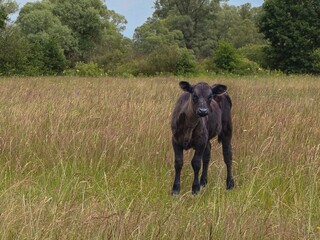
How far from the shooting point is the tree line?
29031 mm

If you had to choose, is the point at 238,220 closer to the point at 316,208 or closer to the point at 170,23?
the point at 316,208

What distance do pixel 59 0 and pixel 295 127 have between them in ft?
190

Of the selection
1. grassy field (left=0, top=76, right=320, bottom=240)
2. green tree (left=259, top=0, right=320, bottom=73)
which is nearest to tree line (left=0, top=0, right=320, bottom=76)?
green tree (left=259, top=0, right=320, bottom=73)

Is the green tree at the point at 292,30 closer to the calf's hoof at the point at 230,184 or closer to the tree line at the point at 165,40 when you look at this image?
the tree line at the point at 165,40

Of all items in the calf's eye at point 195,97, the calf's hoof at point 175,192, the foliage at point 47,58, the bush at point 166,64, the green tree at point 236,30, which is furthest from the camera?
the green tree at point 236,30

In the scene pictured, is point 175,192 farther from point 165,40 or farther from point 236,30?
point 236,30

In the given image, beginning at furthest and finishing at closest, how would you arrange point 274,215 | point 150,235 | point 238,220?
point 274,215
point 238,220
point 150,235

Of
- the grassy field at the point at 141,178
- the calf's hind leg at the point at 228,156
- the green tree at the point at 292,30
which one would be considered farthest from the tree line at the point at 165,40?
the calf's hind leg at the point at 228,156

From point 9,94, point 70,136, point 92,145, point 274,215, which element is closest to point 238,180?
point 274,215

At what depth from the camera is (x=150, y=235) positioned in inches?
104

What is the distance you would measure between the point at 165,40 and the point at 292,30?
25359mm

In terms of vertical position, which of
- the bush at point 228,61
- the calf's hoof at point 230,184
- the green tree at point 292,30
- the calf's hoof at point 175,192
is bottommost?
the calf's hoof at point 230,184

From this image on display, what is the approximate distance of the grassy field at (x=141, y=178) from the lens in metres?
2.70

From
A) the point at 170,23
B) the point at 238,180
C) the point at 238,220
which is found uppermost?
the point at 170,23
